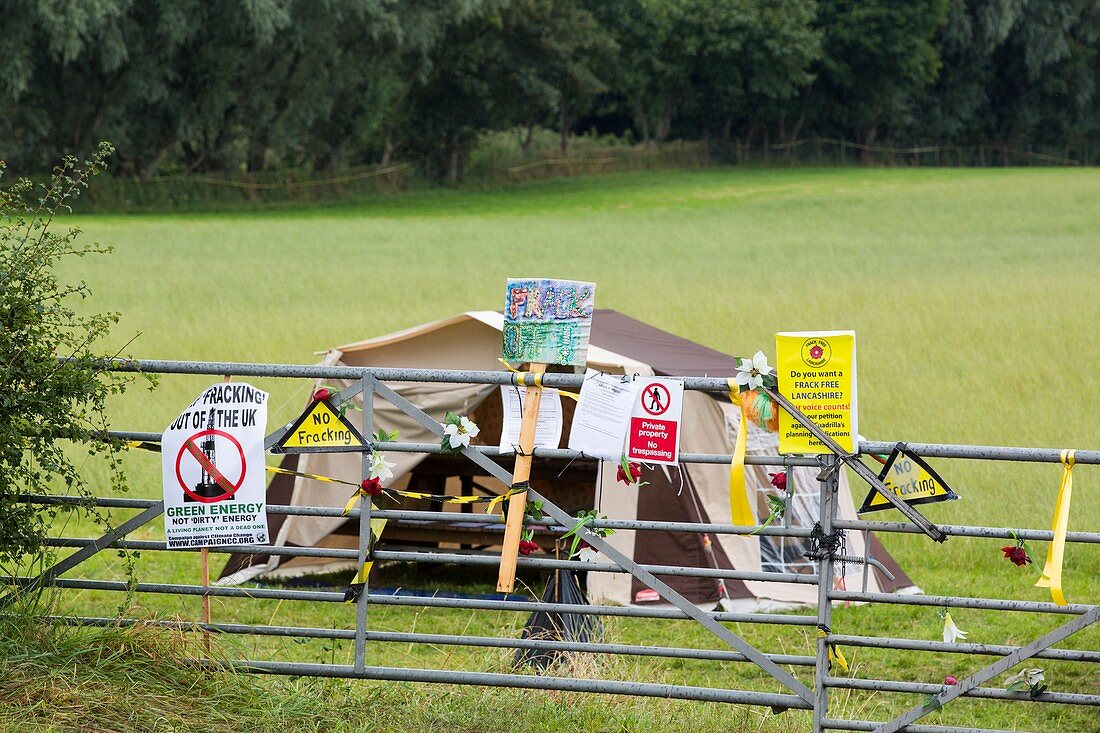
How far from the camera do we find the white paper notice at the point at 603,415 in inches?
186

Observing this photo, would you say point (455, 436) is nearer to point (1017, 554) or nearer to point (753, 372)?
point (753, 372)

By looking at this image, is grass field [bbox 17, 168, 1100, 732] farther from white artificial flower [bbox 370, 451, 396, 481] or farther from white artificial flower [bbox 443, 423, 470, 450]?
white artificial flower [bbox 443, 423, 470, 450]

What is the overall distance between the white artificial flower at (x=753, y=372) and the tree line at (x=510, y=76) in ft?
100

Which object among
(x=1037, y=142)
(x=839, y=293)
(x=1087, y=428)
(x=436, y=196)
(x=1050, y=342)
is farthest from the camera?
(x=1037, y=142)

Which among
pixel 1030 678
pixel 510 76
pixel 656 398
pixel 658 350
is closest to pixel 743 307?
pixel 658 350

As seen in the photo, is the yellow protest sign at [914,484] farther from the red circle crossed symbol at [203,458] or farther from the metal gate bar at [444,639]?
the red circle crossed symbol at [203,458]

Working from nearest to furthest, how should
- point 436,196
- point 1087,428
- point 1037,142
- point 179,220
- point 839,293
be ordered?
point 1087,428 < point 839,293 < point 179,220 < point 436,196 < point 1037,142

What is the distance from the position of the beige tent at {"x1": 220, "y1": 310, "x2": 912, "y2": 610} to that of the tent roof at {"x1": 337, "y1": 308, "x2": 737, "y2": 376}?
0.01 m

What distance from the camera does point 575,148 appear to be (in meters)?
56.6

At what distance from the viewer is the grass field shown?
705 centimetres

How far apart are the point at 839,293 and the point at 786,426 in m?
16.9

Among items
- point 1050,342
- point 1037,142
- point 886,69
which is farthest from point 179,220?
point 1037,142

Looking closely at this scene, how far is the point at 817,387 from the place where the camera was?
4.56m

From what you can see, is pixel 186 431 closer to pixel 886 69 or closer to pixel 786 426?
pixel 786 426
